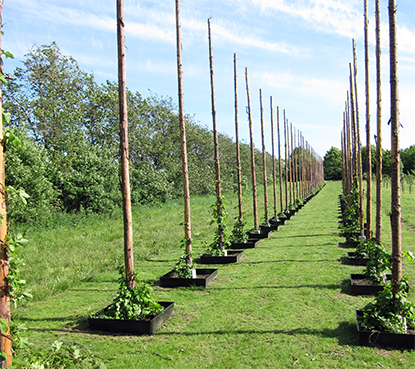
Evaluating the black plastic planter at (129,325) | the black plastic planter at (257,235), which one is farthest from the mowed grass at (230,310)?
the black plastic planter at (257,235)

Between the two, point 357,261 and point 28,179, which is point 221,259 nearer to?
point 357,261

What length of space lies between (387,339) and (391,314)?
291 millimetres

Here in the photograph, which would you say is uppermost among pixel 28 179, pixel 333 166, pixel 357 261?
pixel 333 166

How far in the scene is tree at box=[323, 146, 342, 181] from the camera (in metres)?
89.6

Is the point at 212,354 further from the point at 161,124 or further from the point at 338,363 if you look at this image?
the point at 161,124

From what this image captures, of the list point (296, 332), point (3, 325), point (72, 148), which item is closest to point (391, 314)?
point (296, 332)

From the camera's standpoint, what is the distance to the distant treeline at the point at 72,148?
15.4 metres

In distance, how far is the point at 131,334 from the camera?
15.6 feet

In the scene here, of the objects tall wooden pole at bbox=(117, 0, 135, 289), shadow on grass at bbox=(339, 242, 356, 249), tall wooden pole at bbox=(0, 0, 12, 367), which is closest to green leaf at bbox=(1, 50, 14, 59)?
tall wooden pole at bbox=(0, 0, 12, 367)

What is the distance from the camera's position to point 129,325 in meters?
4.79

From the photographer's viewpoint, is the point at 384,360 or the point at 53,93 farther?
the point at 53,93

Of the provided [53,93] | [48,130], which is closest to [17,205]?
[48,130]

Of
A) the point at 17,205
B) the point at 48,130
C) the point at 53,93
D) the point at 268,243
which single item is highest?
the point at 53,93

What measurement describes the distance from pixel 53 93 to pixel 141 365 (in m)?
19.2
